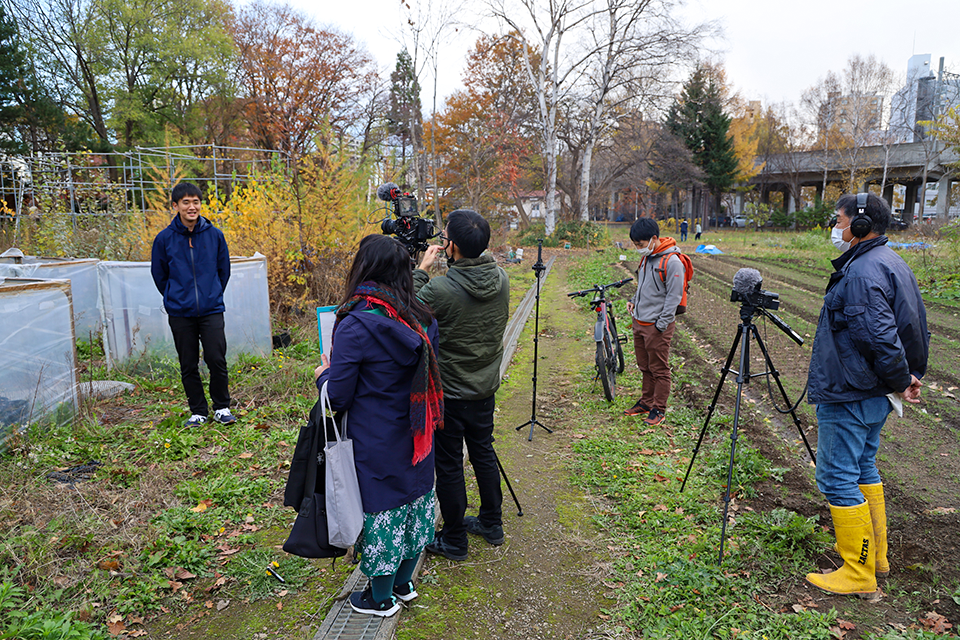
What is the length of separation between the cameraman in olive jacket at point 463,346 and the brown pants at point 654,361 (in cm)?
267

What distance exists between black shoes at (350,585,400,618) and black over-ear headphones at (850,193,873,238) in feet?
10.5

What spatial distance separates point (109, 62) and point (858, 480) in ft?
132

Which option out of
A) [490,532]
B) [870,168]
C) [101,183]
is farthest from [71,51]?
[870,168]

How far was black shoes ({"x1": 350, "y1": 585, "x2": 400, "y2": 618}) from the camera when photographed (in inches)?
114

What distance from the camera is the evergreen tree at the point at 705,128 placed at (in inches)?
1699

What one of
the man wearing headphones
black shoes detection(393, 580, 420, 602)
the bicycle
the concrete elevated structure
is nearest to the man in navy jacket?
black shoes detection(393, 580, 420, 602)

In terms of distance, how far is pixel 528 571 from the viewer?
349 centimetres

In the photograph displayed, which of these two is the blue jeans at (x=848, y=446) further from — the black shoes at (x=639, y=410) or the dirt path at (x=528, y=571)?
the black shoes at (x=639, y=410)

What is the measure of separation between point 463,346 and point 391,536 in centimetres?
112

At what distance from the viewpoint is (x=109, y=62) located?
106ft

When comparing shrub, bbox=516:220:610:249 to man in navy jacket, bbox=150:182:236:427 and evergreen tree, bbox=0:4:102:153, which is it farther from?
man in navy jacket, bbox=150:182:236:427

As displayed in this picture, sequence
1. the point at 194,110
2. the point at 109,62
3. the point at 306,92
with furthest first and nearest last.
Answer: the point at 194,110
the point at 109,62
the point at 306,92

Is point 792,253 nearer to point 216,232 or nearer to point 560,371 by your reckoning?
point 560,371

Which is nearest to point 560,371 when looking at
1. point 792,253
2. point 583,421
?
point 583,421
